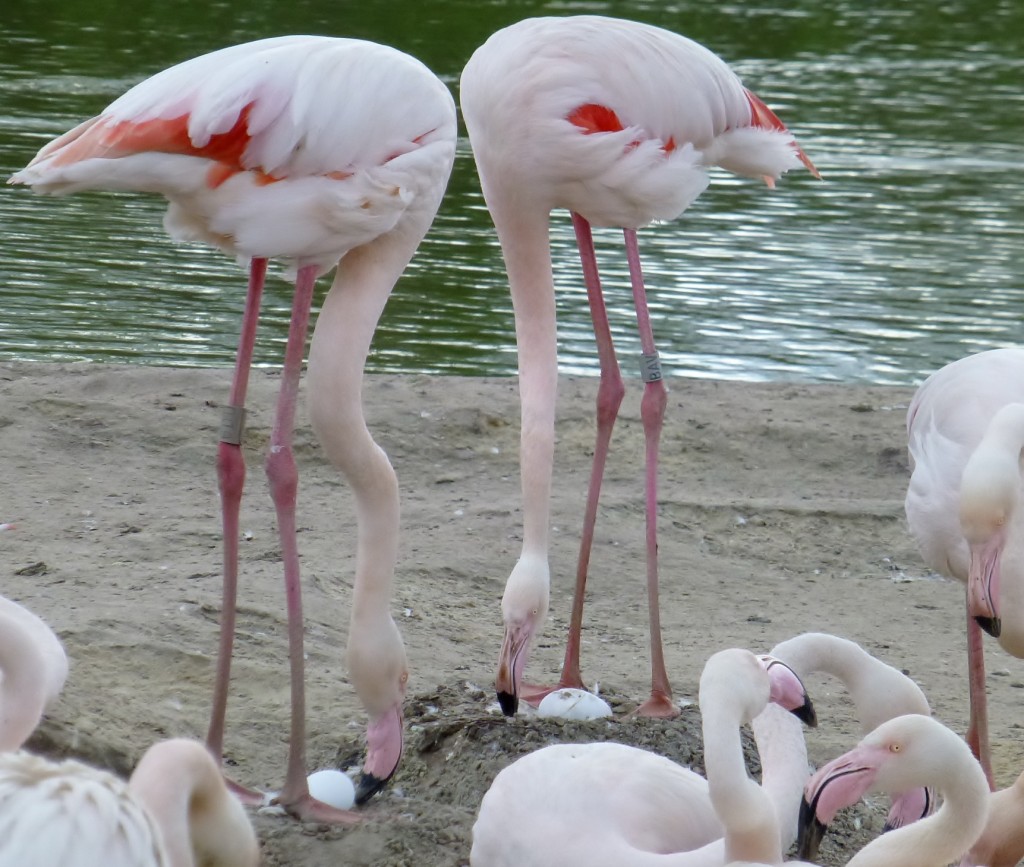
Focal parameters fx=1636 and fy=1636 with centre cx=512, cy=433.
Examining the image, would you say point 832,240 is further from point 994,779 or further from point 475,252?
point 994,779

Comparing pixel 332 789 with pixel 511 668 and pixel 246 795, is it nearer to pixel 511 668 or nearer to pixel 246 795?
pixel 246 795

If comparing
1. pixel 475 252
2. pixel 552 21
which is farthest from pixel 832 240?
pixel 552 21

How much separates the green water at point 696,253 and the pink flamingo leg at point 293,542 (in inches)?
142

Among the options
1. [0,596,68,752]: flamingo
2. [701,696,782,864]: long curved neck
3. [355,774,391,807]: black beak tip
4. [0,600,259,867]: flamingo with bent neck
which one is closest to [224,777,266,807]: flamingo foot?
[355,774,391,807]: black beak tip

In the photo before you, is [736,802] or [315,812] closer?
[736,802]

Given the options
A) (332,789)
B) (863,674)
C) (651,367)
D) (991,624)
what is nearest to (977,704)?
(991,624)

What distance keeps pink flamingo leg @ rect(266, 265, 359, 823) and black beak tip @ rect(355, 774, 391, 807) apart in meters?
0.09

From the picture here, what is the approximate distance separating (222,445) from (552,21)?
1.72 m

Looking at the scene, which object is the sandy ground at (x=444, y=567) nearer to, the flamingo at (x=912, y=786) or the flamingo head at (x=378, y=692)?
the flamingo head at (x=378, y=692)

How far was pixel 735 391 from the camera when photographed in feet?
23.6

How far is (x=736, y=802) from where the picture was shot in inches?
120

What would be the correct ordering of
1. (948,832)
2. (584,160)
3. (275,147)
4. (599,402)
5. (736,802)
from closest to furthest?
1. (736,802)
2. (948,832)
3. (275,147)
4. (584,160)
5. (599,402)

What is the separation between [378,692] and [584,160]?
5.47 feet

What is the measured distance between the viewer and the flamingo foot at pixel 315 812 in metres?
3.66
